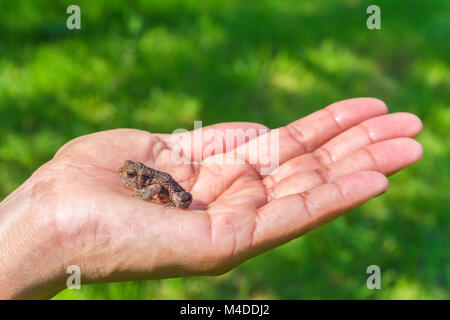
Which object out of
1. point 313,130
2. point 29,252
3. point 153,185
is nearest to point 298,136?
point 313,130

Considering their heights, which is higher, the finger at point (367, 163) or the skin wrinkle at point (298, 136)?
the skin wrinkle at point (298, 136)

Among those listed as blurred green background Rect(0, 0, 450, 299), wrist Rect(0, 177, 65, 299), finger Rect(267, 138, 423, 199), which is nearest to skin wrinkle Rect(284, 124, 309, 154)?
finger Rect(267, 138, 423, 199)

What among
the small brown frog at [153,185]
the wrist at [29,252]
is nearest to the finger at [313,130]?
the small brown frog at [153,185]

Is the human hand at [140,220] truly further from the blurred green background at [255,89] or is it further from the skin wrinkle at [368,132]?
the blurred green background at [255,89]

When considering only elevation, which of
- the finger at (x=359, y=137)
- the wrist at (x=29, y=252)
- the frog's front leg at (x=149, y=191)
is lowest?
the wrist at (x=29, y=252)

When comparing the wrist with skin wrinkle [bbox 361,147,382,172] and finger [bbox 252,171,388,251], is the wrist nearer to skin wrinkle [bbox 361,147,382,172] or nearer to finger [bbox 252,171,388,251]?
finger [bbox 252,171,388,251]
